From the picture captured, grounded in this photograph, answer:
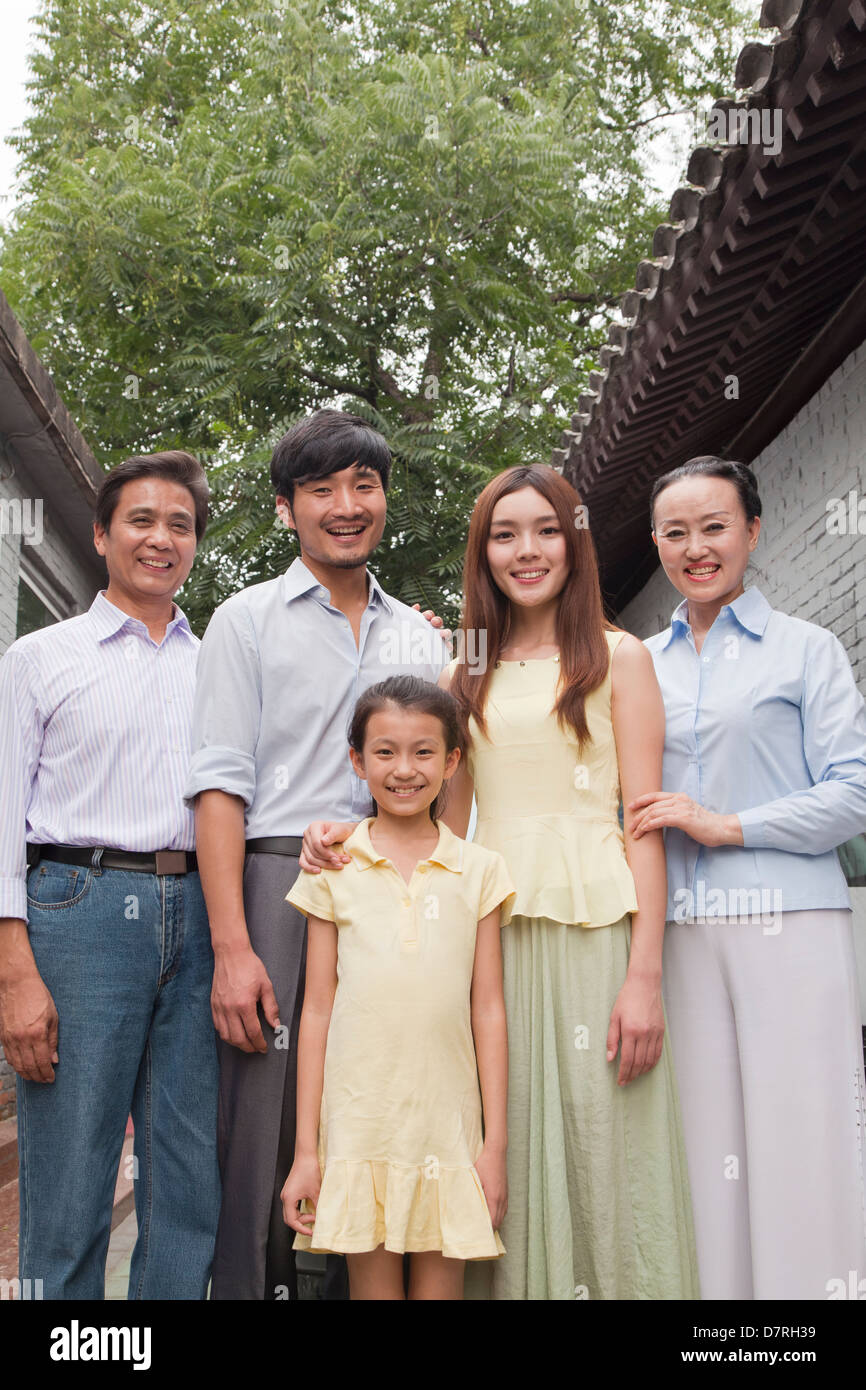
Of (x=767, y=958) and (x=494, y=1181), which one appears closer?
(x=494, y=1181)

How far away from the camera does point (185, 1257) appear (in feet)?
7.52

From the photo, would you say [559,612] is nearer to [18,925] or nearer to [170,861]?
[170,861]

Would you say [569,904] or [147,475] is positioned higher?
[147,475]

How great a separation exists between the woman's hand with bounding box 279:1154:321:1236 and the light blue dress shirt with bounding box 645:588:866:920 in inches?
33.4

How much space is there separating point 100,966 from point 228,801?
0.40 m

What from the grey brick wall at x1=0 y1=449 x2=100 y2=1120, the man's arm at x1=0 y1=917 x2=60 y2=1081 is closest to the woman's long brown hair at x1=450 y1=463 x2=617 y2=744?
the man's arm at x1=0 y1=917 x2=60 y2=1081

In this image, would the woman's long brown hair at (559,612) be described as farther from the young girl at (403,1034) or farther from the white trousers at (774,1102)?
the white trousers at (774,1102)

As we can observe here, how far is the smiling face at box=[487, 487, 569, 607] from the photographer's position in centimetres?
241

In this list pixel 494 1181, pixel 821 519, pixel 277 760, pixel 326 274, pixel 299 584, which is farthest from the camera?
pixel 326 274

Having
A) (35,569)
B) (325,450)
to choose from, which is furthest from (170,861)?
(35,569)

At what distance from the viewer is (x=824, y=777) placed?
234cm

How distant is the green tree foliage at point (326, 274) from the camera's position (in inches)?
386

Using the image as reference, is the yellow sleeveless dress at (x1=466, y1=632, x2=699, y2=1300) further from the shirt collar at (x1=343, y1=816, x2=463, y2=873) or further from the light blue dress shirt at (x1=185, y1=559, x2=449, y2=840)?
the light blue dress shirt at (x1=185, y1=559, x2=449, y2=840)

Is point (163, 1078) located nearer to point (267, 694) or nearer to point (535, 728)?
point (267, 694)
